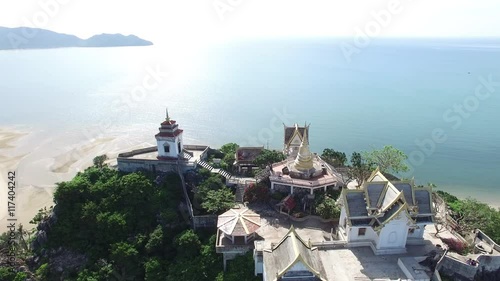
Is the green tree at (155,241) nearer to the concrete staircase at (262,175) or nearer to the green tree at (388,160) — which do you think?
the concrete staircase at (262,175)

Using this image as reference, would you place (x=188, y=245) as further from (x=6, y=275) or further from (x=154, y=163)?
(x=6, y=275)

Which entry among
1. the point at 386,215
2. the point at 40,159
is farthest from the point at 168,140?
the point at 40,159

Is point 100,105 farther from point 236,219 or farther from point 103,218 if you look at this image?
point 236,219

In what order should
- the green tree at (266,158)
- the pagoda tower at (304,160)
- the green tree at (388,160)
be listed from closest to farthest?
1. the pagoda tower at (304,160)
2. the green tree at (266,158)
3. the green tree at (388,160)

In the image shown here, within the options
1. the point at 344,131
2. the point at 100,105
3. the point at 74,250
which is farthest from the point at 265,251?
the point at 100,105

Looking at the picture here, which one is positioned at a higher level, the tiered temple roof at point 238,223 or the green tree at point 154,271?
the tiered temple roof at point 238,223

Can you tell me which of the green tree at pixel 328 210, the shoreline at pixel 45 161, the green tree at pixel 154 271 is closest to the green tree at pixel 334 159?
the green tree at pixel 328 210

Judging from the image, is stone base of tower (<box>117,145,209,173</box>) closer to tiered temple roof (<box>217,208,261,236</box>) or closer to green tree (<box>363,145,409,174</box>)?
tiered temple roof (<box>217,208,261,236</box>)

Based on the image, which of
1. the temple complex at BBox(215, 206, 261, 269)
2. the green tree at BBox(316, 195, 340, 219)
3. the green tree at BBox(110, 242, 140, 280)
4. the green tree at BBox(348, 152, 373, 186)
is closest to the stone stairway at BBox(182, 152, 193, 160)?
the temple complex at BBox(215, 206, 261, 269)
